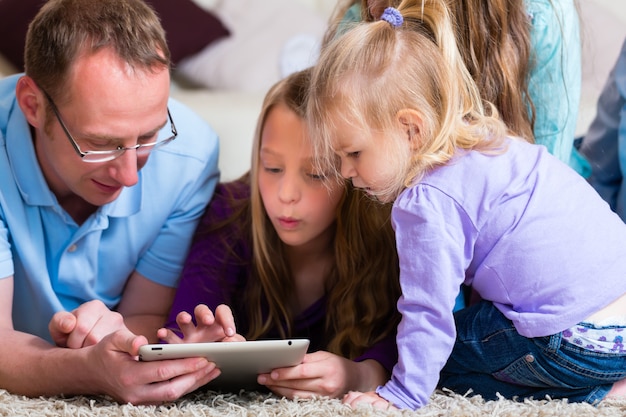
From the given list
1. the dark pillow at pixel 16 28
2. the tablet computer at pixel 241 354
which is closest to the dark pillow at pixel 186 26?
the dark pillow at pixel 16 28

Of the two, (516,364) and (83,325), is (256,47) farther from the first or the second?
(516,364)

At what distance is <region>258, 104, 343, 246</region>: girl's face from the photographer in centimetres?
160

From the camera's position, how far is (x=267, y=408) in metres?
1.38

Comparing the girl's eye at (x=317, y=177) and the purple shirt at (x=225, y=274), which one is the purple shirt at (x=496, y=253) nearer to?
the girl's eye at (x=317, y=177)

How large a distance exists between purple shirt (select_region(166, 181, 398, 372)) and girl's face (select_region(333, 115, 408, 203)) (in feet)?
1.26

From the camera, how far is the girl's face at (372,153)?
4.75 feet

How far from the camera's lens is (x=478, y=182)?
1413 mm

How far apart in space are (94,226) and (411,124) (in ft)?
2.12

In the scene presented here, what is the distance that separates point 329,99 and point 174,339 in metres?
0.48

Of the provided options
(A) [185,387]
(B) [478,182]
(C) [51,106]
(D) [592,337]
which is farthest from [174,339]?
(D) [592,337]

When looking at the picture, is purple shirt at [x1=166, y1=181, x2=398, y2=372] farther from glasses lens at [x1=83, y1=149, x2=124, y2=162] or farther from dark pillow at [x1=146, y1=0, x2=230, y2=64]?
dark pillow at [x1=146, y1=0, x2=230, y2=64]

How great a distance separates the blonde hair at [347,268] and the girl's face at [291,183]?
0.12 ft

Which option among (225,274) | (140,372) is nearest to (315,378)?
(140,372)

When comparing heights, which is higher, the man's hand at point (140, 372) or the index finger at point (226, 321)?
the index finger at point (226, 321)
